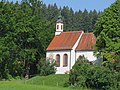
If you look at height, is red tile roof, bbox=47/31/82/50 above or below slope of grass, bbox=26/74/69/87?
above

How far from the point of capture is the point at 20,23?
69125 millimetres

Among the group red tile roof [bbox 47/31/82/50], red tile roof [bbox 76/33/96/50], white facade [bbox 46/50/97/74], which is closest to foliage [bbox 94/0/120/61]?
white facade [bbox 46/50/97/74]

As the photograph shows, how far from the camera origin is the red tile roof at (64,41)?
71812 mm

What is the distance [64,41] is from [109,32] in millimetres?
19943

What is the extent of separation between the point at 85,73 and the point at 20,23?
2469cm

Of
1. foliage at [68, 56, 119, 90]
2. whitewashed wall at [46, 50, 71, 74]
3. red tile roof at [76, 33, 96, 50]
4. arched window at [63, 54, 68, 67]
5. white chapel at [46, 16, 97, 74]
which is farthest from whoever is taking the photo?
arched window at [63, 54, 68, 67]

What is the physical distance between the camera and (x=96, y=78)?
4603cm

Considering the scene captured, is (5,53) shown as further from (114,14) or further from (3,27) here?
(114,14)

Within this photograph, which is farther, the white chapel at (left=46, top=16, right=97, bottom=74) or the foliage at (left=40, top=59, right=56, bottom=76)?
the white chapel at (left=46, top=16, right=97, bottom=74)

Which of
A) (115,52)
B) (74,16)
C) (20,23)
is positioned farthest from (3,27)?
(74,16)

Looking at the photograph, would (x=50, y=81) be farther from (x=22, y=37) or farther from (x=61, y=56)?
(x=22, y=37)

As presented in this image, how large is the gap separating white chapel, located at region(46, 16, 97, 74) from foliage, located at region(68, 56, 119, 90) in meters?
20.5

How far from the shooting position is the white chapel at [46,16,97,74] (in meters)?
70.5

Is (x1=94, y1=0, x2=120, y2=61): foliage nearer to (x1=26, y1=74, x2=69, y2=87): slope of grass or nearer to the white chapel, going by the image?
(x1=26, y1=74, x2=69, y2=87): slope of grass
